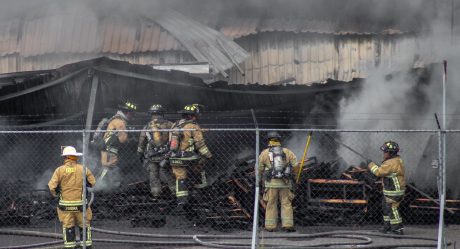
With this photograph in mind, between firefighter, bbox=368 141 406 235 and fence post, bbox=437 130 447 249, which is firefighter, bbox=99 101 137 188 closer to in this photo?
firefighter, bbox=368 141 406 235

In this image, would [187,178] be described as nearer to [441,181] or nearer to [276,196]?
[276,196]

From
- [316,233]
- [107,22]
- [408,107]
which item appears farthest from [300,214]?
[107,22]

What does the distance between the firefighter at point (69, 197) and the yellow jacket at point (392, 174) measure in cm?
436

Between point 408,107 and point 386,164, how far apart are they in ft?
10.1

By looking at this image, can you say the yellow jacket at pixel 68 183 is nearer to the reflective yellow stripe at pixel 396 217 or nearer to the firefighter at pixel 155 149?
the firefighter at pixel 155 149

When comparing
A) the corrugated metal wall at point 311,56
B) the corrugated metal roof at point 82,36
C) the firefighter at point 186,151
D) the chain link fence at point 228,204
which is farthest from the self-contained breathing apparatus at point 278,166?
the corrugated metal wall at point 311,56

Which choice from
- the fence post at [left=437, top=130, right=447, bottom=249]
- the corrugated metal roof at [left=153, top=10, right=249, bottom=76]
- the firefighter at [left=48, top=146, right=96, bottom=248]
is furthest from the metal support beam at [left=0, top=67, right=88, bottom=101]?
the fence post at [left=437, top=130, right=447, bottom=249]

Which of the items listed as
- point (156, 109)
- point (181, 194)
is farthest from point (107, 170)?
point (181, 194)

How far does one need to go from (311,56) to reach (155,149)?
4820 mm

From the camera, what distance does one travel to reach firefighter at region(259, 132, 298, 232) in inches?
463

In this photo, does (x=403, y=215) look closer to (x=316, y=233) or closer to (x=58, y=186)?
(x=316, y=233)

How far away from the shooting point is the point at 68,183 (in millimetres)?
10250

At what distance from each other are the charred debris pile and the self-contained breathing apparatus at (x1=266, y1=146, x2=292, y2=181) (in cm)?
63

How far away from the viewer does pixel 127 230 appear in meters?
12.0
